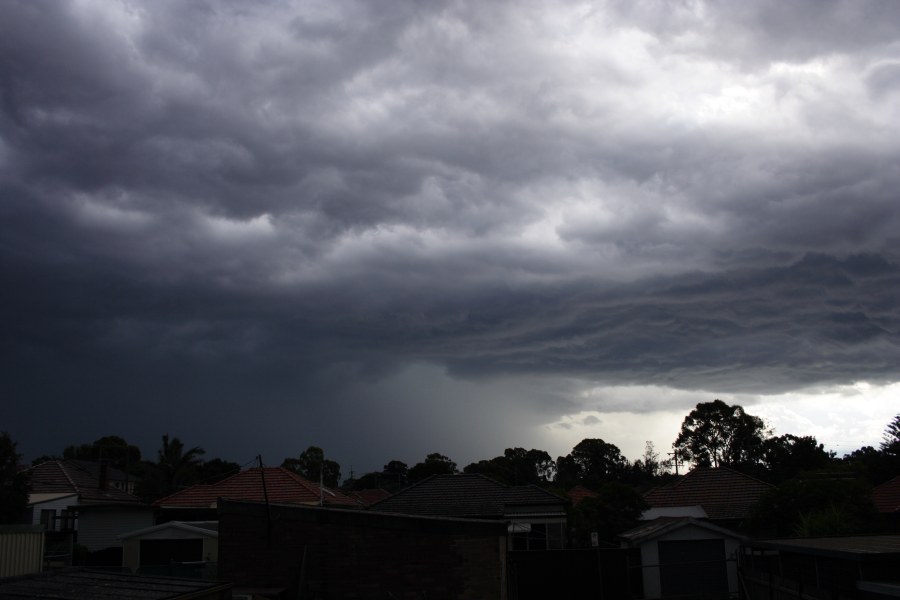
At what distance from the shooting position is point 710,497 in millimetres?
45438

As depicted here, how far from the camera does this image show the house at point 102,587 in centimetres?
1277

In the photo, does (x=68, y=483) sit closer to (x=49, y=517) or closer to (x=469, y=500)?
(x=49, y=517)

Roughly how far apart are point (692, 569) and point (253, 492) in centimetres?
2575

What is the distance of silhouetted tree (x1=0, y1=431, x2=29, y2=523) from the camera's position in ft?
129

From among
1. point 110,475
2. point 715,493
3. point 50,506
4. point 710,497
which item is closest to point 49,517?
point 50,506

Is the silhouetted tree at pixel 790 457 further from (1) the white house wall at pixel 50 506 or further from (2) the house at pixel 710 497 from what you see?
(1) the white house wall at pixel 50 506

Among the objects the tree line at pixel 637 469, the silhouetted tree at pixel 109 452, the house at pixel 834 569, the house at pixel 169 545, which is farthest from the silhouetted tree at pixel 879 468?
the silhouetted tree at pixel 109 452

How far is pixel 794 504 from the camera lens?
33500mm

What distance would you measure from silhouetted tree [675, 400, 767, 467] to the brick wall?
7584cm

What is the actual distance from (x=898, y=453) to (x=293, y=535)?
138 ft

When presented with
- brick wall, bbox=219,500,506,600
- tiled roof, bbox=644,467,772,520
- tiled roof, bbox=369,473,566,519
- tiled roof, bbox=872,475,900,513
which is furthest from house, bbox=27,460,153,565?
tiled roof, bbox=872,475,900,513

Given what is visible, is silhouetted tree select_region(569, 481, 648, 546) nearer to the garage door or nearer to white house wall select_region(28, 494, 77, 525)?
the garage door

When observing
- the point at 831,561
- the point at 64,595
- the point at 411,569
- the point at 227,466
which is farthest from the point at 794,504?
the point at 227,466

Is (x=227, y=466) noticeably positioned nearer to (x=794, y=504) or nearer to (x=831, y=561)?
(x=794, y=504)
